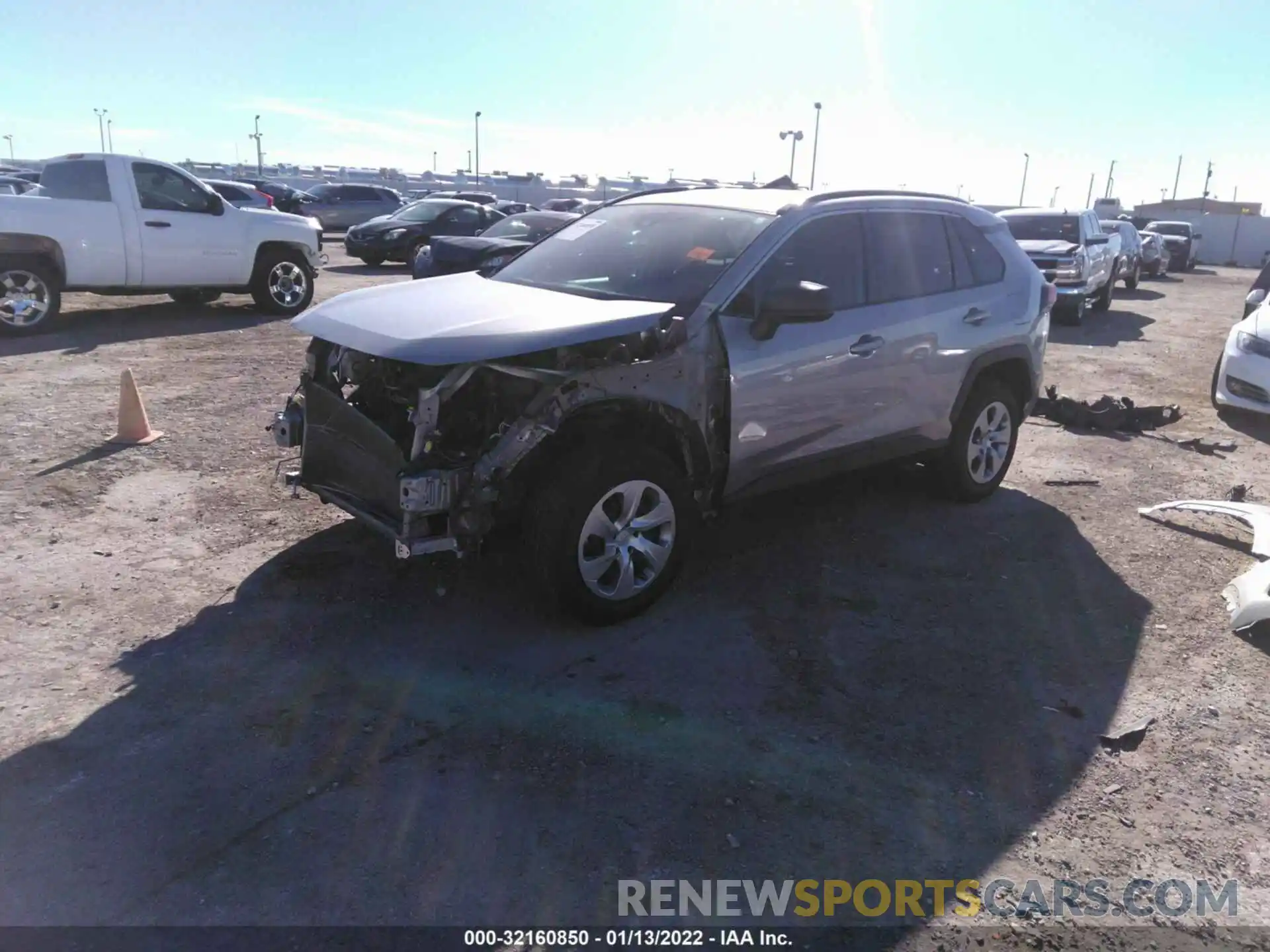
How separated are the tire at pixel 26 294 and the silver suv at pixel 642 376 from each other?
25.1ft

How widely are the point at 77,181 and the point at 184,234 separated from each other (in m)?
1.21

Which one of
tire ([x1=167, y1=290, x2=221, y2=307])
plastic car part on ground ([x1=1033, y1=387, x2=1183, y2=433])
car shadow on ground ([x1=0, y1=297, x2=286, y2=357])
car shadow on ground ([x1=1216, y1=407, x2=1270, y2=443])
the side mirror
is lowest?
car shadow on ground ([x1=1216, y1=407, x2=1270, y2=443])

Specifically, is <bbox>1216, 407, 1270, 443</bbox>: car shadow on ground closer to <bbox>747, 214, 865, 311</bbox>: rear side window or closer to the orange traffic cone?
<bbox>747, 214, 865, 311</bbox>: rear side window

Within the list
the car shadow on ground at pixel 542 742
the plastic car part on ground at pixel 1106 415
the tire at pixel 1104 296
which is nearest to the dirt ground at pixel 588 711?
the car shadow on ground at pixel 542 742

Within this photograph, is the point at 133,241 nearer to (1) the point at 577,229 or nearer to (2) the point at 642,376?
(1) the point at 577,229

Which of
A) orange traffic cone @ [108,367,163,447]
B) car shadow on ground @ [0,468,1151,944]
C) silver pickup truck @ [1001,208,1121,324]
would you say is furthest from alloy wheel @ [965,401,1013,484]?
silver pickup truck @ [1001,208,1121,324]

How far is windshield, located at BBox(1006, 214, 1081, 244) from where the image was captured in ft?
51.2

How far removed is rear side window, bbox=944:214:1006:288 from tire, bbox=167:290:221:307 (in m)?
10.2

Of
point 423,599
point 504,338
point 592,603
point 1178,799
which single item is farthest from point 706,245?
point 1178,799

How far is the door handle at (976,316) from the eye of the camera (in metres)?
5.71

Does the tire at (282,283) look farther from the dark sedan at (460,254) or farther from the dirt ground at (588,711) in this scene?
the dirt ground at (588,711)

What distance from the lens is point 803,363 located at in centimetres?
471

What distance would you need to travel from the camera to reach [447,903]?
2.64 m
